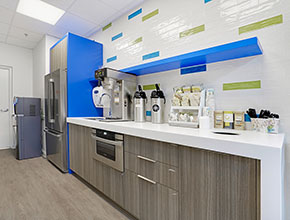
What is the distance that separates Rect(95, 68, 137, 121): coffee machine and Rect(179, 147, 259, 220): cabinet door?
1257mm

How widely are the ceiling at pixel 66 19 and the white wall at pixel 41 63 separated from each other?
0.47ft

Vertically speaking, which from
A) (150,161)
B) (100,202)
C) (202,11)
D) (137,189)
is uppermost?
(202,11)

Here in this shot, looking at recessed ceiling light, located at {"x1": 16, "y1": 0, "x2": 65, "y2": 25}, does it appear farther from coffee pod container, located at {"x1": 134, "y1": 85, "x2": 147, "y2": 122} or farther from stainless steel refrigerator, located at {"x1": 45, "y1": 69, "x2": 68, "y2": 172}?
coffee pod container, located at {"x1": 134, "y1": 85, "x2": 147, "y2": 122}

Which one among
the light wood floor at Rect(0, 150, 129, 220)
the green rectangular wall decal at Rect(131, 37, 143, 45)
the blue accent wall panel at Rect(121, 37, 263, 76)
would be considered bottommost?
the light wood floor at Rect(0, 150, 129, 220)

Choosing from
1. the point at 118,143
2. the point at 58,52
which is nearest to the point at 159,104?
the point at 118,143

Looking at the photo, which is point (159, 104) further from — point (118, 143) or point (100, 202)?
point (100, 202)

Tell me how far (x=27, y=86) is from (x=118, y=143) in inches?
161

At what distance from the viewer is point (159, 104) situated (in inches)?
71.4

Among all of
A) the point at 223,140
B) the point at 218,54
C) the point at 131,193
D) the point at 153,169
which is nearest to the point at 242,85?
the point at 218,54

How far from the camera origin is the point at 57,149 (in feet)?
8.84

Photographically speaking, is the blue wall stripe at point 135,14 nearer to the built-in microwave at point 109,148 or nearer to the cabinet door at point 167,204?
the built-in microwave at point 109,148

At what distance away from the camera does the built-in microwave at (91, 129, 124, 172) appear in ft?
4.85

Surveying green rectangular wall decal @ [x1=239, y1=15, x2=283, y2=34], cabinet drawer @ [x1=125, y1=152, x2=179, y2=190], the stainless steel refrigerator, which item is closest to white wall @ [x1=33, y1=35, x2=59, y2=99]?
the stainless steel refrigerator

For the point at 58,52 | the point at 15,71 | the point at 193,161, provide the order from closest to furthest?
the point at 193,161 → the point at 58,52 → the point at 15,71
